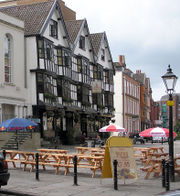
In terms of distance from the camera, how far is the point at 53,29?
124 feet

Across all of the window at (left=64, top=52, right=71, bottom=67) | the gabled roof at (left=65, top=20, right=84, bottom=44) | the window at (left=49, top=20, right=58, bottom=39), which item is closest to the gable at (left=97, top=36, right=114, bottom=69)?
the gabled roof at (left=65, top=20, right=84, bottom=44)

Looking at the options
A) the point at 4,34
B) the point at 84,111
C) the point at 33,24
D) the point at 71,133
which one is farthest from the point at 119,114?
the point at 4,34

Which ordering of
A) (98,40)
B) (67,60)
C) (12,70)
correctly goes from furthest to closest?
(98,40) → (67,60) → (12,70)

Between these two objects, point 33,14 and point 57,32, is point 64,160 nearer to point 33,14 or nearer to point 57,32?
point 33,14

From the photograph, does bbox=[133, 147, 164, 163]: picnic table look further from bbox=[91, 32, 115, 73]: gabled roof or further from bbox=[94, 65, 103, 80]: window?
bbox=[91, 32, 115, 73]: gabled roof

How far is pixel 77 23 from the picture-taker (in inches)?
1727

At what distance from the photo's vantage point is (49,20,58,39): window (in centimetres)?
3738

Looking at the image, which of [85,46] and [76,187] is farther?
[85,46]

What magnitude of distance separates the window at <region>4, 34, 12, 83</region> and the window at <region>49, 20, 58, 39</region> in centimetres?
545

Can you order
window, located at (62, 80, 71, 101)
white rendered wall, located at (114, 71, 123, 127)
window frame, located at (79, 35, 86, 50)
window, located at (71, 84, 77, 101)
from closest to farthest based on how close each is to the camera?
window, located at (62, 80, 71, 101) → window, located at (71, 84, 77, 101) → window frame, located at (79, 35, 86, 50) → white rendered wall, located at (114, 71, 123, 127)

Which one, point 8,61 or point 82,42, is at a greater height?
point 82,42

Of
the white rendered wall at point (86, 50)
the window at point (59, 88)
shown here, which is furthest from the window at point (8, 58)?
the white rendered wall at point (86, 50)

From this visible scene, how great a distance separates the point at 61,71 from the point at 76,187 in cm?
2746

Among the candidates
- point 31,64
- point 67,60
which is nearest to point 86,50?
point 67,60
